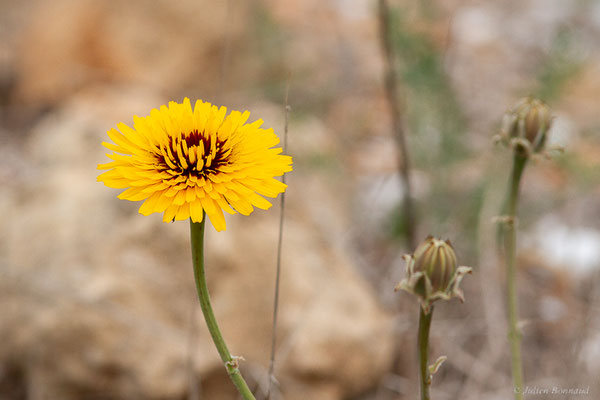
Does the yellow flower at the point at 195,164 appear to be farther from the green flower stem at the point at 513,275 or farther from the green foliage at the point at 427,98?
the green foliage at the point at 427,98

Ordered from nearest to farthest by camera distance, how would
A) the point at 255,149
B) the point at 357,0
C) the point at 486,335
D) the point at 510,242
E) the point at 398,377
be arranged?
1. the point at 255,149
2. the point at 510,242
3. the point at 398,377
4. the point at 486,335
5. the point at 357,0

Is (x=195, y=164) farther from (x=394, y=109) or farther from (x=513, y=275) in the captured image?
(x=394, y=109)

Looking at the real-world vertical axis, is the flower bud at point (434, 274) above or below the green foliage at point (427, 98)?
below

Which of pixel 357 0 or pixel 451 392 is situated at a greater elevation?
pixel 357 0

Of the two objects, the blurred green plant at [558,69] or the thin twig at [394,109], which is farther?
the blurred green plant at [558,69]

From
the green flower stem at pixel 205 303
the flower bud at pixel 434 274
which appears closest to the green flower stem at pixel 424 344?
the flower bud at pixel 434 274

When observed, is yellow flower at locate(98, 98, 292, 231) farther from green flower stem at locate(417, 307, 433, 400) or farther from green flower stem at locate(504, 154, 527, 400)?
green flower stem at locate(504, 154, 527, 400)

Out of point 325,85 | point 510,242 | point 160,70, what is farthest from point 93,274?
point 325,85

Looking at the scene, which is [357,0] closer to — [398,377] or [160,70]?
[160,70]

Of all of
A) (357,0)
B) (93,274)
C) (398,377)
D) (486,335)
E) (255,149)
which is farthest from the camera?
(357,0)
